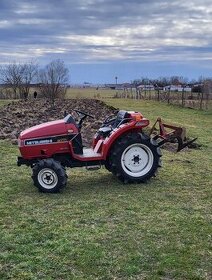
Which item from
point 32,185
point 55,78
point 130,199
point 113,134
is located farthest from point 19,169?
point 55,78

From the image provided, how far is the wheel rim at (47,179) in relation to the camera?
7086mm

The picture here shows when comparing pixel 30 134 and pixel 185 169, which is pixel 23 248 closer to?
pixel 30 134

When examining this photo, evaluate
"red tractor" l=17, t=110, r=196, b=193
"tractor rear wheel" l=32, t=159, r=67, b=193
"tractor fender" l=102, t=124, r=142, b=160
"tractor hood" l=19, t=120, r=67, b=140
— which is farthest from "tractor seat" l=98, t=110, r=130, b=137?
"tractor rear wheel" l=32, t=159, r=67, b=193

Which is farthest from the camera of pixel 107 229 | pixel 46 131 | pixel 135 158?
pixel 135 158

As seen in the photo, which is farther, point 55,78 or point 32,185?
point 55,78

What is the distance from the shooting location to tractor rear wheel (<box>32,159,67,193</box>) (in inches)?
278

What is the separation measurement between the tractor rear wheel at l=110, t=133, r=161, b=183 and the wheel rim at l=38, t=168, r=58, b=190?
3.22 feet

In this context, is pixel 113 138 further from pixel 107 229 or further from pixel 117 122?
pixel 107 229

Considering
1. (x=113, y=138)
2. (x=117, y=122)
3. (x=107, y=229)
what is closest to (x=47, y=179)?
(x=113, y=138)

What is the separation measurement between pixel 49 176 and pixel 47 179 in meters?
0.05

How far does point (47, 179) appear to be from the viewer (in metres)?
7.12

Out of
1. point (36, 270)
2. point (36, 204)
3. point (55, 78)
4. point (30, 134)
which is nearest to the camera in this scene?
point (36, 270)

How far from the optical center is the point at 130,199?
6.71 metres

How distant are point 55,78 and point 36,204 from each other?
3512 centimetres
